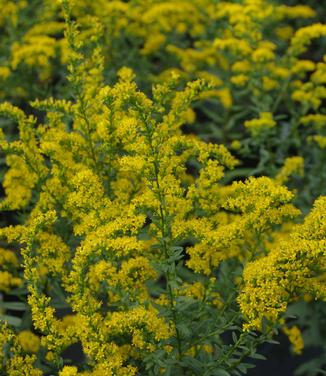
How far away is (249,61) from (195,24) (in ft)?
3.90

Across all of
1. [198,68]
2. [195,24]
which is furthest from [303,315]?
[195,24]

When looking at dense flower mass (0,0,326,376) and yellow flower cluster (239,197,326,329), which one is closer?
yellow flower cluster (239,197,326,329)

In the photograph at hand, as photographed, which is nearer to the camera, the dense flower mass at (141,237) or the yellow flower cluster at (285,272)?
the yellow flower cluster at (285,272)

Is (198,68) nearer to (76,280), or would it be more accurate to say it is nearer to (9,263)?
(9,263)

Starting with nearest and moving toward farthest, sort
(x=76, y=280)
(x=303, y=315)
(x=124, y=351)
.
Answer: (x=76, y=280) < (x=124, y=351) < (x=303, y=315)

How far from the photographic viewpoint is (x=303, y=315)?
4.65 metres

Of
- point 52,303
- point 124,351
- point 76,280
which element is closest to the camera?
A: point 76,280

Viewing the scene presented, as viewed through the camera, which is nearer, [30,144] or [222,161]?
[222,161]

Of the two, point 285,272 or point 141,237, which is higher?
point 141,237

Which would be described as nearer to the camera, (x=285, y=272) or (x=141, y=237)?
(x=285, y=272)

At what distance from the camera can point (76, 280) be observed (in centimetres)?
→ 287

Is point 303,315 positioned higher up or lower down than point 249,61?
lower down

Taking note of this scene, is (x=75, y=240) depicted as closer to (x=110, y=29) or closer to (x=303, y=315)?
(x=303, y=315)

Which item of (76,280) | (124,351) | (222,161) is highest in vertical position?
(222,161)
